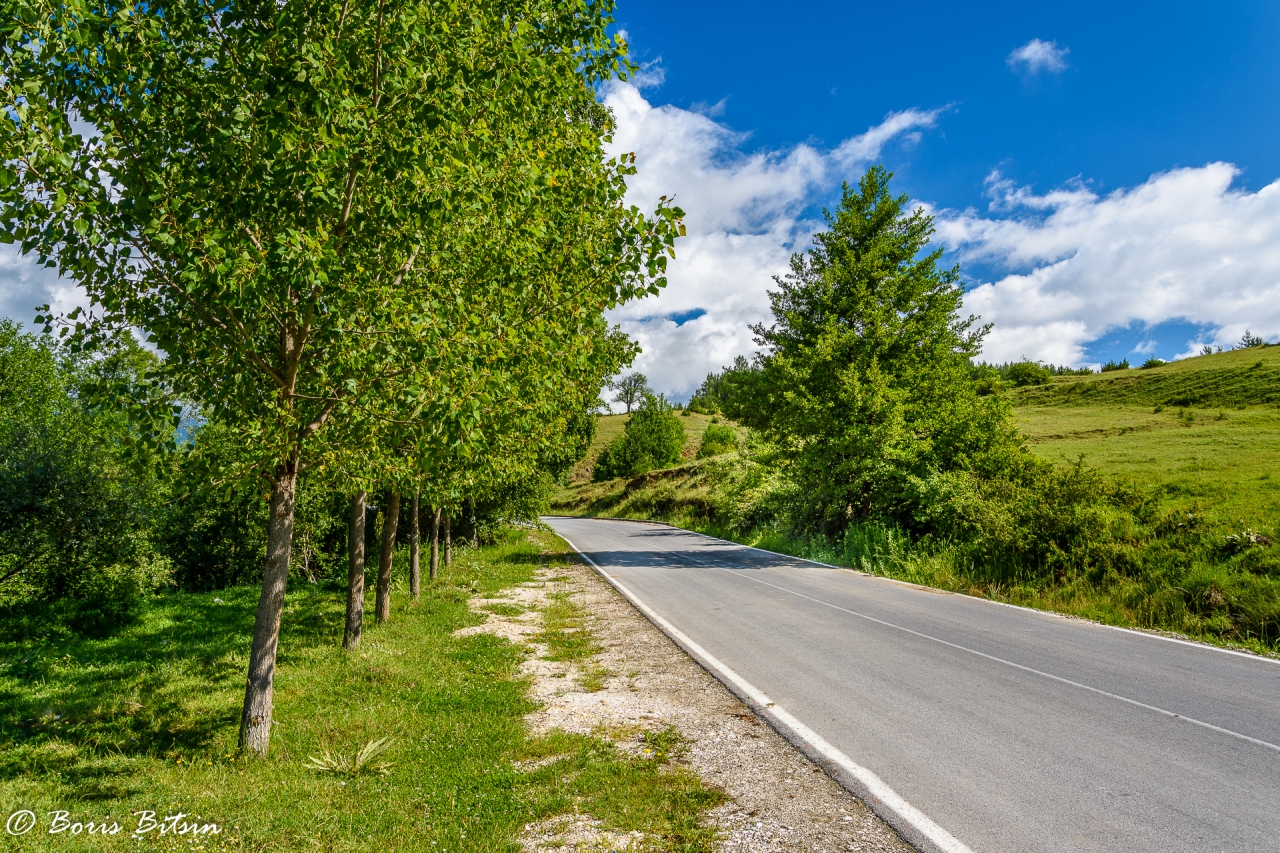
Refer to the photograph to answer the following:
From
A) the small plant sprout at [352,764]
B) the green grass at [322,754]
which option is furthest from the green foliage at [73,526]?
the small plant sprout at [352,764]

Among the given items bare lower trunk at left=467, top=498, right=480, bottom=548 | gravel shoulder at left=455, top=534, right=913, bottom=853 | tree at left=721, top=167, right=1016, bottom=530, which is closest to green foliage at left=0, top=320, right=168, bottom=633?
bare lower trunk at left=467, top=498, right=480, bottom=548

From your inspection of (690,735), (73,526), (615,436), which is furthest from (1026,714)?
(615,436)

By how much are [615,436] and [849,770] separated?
9864cm

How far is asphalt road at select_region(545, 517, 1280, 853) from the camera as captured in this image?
15.2 ft

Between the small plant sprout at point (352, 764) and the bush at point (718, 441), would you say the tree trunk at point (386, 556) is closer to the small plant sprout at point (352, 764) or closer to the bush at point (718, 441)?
the small plant sprout at point (352, 764)

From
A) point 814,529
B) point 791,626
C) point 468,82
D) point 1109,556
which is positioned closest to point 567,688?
point 791,626

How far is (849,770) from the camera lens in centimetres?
548

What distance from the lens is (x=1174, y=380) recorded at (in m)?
48.1

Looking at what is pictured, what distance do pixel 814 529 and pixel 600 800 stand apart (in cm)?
2171

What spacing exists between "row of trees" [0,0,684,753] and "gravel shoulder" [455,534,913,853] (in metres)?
3.07

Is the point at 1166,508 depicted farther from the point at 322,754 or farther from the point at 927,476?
the point at 322,754

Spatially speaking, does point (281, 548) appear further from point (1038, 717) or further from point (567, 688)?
point (1038, 717)

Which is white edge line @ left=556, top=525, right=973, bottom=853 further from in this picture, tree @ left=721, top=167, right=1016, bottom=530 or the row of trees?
tree @ left=721, top=167, right=1016, bottom=530

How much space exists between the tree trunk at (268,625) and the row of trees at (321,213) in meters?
0.02
